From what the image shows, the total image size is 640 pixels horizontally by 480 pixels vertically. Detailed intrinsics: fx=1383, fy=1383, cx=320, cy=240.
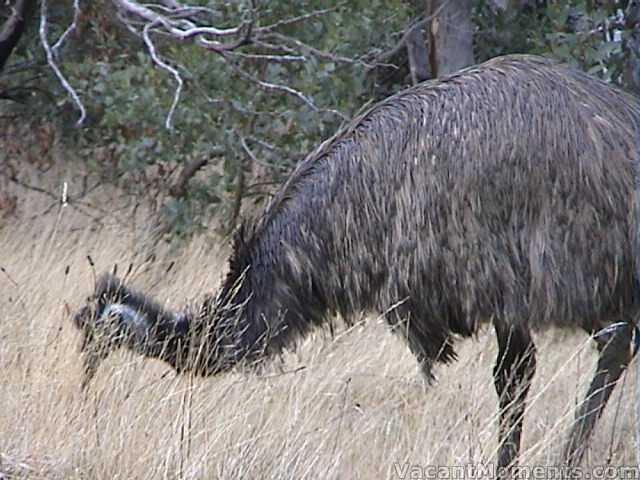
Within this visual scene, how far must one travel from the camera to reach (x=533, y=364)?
16.5ft

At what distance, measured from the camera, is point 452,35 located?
6.91 m

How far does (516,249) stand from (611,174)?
0.37 meters

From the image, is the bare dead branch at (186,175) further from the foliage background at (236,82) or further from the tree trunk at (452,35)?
the tree trunk at (452,35)

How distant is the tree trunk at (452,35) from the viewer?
688 cm

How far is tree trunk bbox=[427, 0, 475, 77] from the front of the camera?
6883 millimetres

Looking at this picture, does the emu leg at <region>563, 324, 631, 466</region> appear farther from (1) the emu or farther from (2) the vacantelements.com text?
(2) the vacantelements.com text

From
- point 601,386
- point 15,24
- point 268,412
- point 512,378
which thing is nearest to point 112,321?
point 268,412

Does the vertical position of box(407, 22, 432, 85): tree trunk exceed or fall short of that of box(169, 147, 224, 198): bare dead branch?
it exceeds it

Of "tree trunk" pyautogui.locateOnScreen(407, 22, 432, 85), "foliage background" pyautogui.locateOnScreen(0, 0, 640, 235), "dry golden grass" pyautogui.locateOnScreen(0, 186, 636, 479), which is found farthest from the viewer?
"tree trunk" pyautogui.locateOnScreen(407, 22, 432, 85)

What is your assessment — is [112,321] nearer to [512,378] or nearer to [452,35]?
[512,378]

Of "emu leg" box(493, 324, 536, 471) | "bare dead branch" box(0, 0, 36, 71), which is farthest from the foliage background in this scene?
"emu leg" box(493, 324, 536, 471)

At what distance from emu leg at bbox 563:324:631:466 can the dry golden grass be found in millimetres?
72

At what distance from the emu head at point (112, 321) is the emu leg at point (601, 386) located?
1.53 m

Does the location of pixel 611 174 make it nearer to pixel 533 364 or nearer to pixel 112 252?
pixel 533 364
